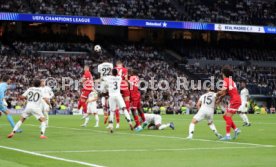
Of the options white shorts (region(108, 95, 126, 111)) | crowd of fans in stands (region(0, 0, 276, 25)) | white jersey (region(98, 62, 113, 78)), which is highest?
crowd of fans in stands (region(0, 0, 276, 25))

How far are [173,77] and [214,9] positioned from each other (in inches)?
458

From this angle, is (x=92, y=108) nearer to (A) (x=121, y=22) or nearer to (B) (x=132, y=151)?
(B) (x=132, y=151)

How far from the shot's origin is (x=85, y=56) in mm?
60156

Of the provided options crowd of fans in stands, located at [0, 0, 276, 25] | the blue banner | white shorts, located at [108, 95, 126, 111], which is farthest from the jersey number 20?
crowd of fans in stands, located at [0, 0, 276, 25]

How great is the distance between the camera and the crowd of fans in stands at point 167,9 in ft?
192

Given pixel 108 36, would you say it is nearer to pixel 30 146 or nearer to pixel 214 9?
pixel 214 9

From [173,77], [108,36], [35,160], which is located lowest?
[35,160]

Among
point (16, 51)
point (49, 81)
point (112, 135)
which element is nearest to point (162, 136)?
point (112, 135)

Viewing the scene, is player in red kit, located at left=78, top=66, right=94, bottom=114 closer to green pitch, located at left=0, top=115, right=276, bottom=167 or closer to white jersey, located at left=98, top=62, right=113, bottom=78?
white jersey, located at left=98, top=62, right=113, bottom=78

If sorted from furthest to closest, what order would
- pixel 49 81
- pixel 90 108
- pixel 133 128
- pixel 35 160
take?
pixel 49 81 → pixel 90 108 → pixel 133 128 → pixel 35 160

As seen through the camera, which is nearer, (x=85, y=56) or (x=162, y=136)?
(x=162, y=136)

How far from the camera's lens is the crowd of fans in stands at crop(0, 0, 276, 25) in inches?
2302

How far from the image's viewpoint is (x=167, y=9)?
65000 mm

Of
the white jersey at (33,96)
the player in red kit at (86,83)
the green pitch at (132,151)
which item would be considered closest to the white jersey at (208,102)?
the green pitch at (132,151)
